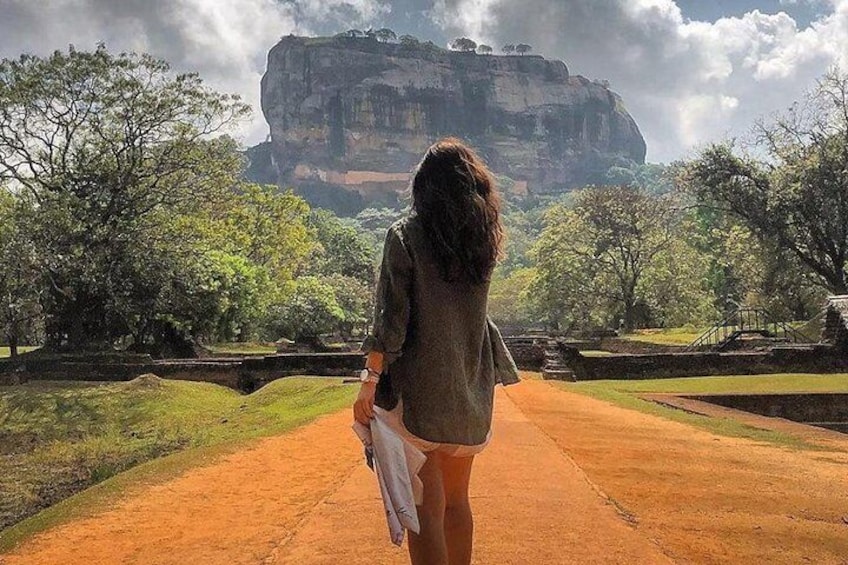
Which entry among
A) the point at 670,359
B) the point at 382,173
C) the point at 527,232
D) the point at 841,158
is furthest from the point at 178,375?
the point at 382,173

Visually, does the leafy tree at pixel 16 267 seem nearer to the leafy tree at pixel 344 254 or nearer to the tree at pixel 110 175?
the tree at pixel 110 175

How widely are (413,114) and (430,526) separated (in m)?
153

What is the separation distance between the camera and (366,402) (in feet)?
8.27

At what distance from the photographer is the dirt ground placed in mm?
3684

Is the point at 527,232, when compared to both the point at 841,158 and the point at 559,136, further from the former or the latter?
the point at 841,158

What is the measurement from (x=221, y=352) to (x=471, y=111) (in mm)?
141931

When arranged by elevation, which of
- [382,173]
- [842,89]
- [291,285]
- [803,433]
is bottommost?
[803,433]

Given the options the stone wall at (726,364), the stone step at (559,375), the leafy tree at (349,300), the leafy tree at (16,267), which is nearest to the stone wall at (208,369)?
the leafy tree at (16,267)

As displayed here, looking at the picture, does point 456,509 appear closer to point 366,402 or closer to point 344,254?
point 366,402

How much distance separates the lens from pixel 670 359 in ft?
58.3

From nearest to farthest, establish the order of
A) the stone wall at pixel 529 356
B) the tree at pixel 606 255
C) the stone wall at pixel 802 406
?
1. the stone wall at pixel 802 406
2. the stone wall at pixel 529 356
3. the tree at pixel 606 255

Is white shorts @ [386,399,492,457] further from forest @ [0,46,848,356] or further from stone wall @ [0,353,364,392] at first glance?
stone wall @ [0,353,364,392]

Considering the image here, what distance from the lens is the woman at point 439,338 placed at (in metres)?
2.52

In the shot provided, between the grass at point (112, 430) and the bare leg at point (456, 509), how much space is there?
9.14 ft
